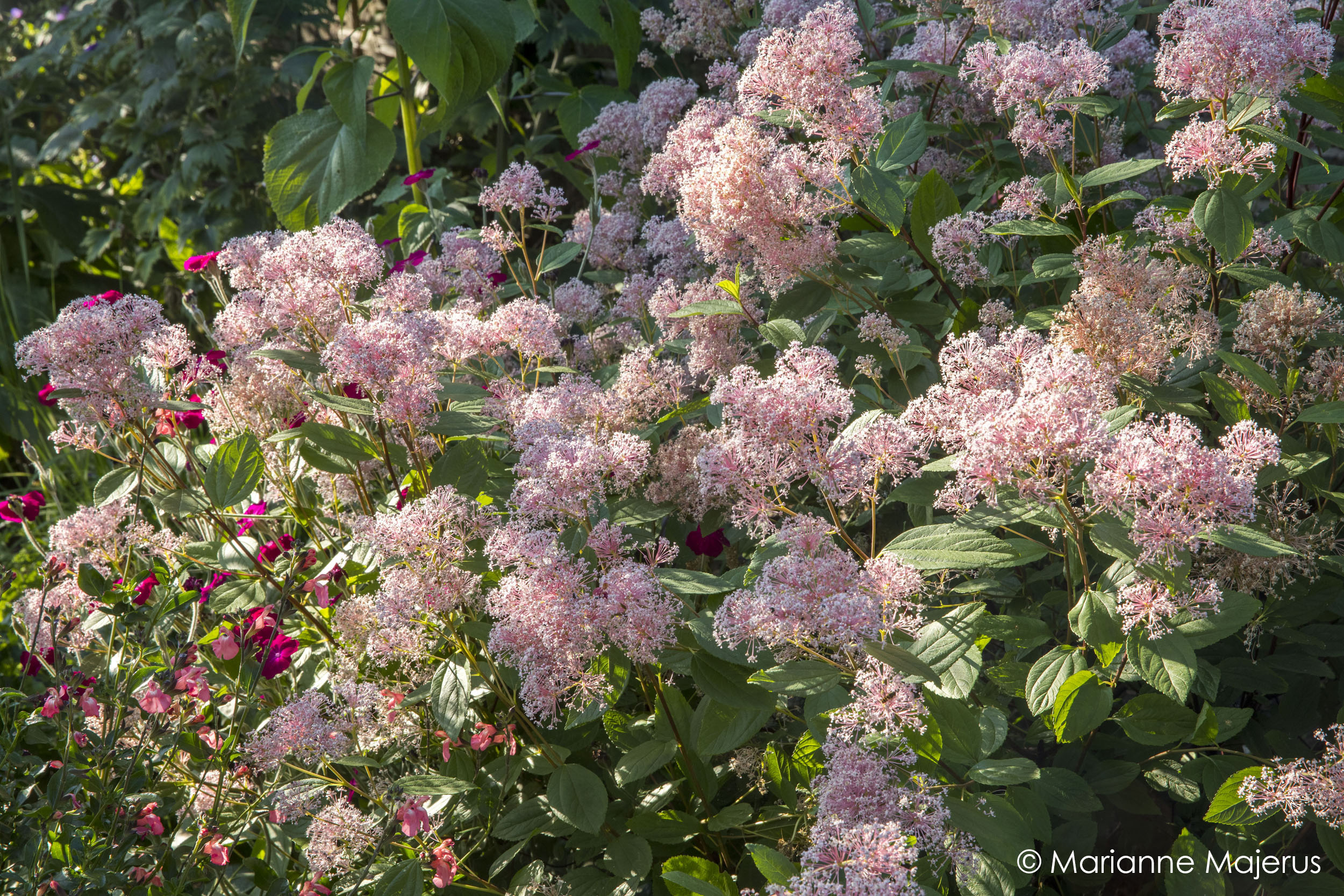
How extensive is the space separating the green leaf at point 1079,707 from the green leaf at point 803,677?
0.26 meters

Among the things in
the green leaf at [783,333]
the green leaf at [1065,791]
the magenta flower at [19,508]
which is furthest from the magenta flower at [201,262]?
the green leaf at [1065,791]

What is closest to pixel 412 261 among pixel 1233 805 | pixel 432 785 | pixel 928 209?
pixel 928 209

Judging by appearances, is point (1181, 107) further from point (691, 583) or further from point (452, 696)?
point (452, 696)

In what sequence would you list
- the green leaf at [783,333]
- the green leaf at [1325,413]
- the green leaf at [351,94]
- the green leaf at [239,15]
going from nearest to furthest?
the green leaf at [1325,413] → the green leaf at [783,333] → the green leaf at [239,15] → the green leaf at [351,94]

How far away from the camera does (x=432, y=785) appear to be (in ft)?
4.01

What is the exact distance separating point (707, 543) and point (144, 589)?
96cm

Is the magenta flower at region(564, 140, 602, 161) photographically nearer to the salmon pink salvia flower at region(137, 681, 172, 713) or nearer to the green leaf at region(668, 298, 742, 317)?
the green leaf at region(668, 298, 742, 317)

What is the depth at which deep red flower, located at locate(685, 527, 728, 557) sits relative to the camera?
1.44 metres

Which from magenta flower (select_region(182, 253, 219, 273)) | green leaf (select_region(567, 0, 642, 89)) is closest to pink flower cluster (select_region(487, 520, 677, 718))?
magenta flower (select_region(182, 253, 219, 273))

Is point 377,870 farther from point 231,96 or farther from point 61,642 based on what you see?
point 231,96

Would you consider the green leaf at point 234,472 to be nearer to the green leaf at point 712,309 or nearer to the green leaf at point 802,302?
the green leaf at point 712,309

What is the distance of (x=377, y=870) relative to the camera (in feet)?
4.32

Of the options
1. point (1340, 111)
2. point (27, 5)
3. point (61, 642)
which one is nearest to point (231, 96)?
point (27, 5)

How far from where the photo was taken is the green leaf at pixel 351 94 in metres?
2.17
